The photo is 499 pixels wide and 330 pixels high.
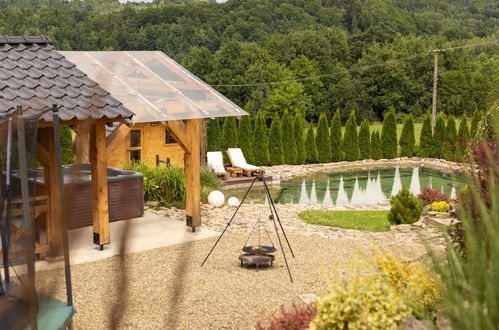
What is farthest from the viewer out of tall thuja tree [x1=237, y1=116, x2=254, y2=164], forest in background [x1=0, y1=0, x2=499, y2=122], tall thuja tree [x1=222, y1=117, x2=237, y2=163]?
forest in background [x1=0, y1=0, x2=499, y2=122]

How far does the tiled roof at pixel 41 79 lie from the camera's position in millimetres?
6281

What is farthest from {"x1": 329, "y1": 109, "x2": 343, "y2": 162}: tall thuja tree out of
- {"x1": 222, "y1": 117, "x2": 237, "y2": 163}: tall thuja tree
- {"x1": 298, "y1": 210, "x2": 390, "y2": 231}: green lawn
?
{"x1": 298, "y1": 210, "x2": 390, "y2": 231}: green lawn

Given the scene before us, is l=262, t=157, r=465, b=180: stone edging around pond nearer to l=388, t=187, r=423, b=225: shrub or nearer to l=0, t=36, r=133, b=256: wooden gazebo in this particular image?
l=388, t=187, r=423, b=225: shrub

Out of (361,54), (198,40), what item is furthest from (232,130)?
(361,54)

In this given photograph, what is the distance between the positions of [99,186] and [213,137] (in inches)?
479

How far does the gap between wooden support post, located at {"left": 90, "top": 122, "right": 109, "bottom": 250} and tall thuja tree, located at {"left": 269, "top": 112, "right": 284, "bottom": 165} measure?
13217 millimetres

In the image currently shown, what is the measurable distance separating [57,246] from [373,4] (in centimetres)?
5339

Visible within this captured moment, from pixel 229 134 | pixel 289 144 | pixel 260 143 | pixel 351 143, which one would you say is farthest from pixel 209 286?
pixel 351 143

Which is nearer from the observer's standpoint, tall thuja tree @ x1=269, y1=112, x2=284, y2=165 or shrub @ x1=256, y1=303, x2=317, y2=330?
shrub @ x1=256, y1=303, x2=317, y2=330

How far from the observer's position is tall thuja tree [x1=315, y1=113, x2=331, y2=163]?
70.6 ft

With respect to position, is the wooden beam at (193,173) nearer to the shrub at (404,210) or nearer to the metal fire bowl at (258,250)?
the metal fire bowl at (258,250)

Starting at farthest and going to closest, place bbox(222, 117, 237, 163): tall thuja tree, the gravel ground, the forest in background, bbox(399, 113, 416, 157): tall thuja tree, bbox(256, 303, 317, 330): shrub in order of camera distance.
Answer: the forest in background
bbox(399, 113, 416, 157): tall thuja tree
bbox(222, 117, 237, 163): tall thuja tree
the gravel ground
bbox(256, 303, 317, 330): shrub

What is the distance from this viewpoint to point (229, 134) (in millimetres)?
19797

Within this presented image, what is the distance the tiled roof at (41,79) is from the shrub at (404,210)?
529 cm
